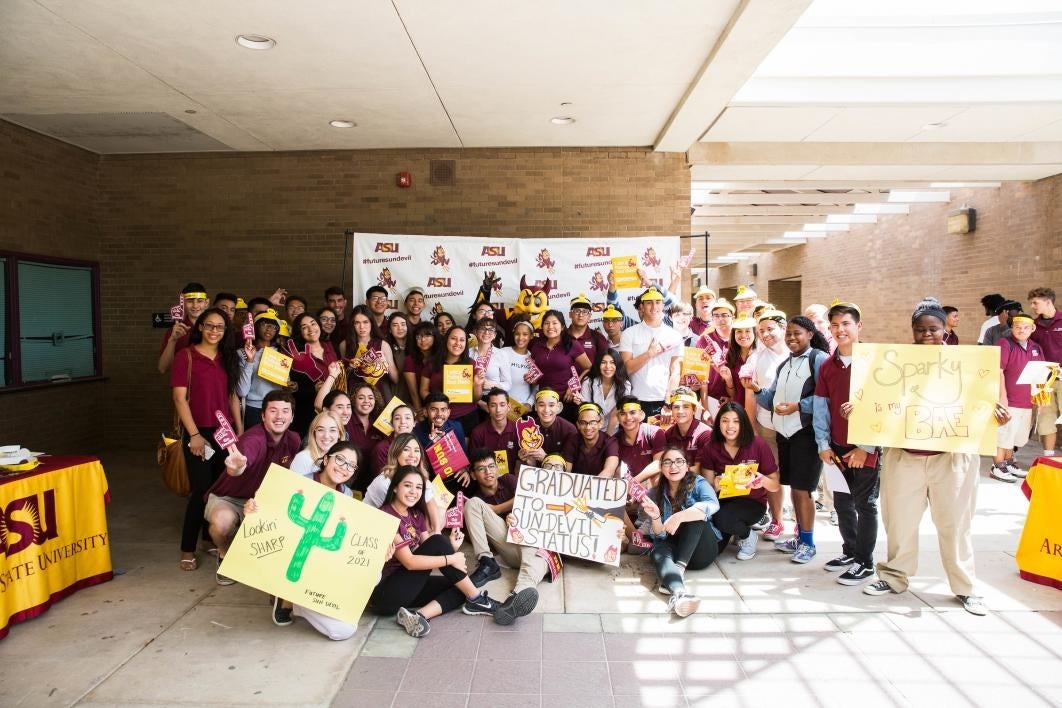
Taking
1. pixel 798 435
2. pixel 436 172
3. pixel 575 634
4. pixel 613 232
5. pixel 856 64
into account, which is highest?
pixel 856 64

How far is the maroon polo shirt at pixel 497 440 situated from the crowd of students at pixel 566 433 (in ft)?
0.08

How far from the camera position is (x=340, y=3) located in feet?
14.8

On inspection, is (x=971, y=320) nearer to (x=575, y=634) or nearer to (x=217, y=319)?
(x=575, y=634)

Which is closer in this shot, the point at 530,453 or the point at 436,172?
the point at 530,453

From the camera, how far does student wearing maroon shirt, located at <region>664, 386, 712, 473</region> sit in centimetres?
502

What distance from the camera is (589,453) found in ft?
16.6

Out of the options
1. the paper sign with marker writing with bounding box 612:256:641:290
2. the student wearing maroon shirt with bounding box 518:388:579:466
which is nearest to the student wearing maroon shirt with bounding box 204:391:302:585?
the student wearing maroon shirt with bounding box 518:388:579:466

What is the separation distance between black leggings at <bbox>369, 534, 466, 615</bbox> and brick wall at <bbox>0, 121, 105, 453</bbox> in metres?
5.81

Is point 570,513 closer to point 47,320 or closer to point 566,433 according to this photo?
point 566,433

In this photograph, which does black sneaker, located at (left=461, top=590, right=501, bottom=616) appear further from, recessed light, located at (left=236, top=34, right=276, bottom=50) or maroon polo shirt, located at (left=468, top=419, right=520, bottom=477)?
recessed light, located at (left=236, top=34, right=276, bottom=50)

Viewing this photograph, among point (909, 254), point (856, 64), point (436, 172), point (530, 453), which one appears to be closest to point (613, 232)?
point (436, 172)

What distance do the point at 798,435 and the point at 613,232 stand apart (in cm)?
417

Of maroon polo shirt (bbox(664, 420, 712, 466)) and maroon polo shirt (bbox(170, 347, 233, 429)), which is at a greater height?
maroon polo shirt (bbox(170, 347, 233, 429))

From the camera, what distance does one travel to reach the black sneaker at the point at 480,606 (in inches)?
154
